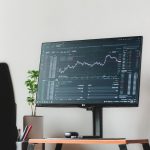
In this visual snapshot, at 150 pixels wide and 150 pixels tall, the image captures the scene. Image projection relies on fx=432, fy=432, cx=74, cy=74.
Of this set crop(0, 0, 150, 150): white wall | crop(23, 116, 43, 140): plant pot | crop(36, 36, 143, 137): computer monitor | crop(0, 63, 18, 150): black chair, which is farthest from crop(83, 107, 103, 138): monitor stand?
crop(0, 63, 18, 150): black chair

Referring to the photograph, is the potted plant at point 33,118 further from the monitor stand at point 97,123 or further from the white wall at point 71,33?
the monitor stand at point 97,123

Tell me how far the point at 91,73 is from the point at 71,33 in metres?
0.49

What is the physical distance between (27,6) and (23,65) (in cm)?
39

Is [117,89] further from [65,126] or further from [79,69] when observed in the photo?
[65,126]

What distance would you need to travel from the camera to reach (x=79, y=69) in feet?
7.48

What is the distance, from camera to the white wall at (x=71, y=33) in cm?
241

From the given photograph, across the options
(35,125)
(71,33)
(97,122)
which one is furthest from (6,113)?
(71,33)

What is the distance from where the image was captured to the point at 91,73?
2.24m

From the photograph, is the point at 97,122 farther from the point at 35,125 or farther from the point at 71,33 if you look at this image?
the point at 71,33

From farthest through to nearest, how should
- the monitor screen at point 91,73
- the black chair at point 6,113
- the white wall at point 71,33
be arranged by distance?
1. the white wall at point 71,33
2. the monitor screen at point 91,73
3. the black chair at point 6,113

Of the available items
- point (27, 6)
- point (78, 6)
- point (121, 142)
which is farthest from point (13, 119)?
point (27, 6)

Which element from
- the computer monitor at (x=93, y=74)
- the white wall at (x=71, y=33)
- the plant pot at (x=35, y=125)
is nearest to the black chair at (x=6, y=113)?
the computer monitor at (x=93, y=74)

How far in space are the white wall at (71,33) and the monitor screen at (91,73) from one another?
0.26 m

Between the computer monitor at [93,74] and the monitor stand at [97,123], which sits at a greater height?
the computer monitor at [93,74]
